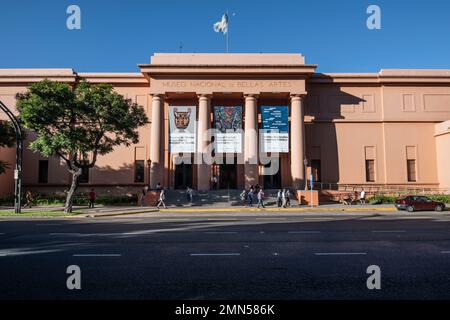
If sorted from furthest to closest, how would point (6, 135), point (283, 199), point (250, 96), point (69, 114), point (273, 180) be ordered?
point (273, 180) < point (250, 96) < point (6, 135) < point (283, 199) < point (69, 114)

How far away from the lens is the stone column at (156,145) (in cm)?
3102

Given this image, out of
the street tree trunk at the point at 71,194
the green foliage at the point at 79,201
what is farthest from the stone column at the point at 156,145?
the street tree trunk at the point at 71,194

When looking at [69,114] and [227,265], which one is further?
[69,114]

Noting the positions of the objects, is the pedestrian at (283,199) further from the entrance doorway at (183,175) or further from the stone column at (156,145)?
the entrance doorway at (183,175)

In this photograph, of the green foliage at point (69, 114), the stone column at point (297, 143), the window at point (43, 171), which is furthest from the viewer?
the window at point (43, 171)

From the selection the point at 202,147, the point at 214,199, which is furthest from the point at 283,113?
the point at 214,199

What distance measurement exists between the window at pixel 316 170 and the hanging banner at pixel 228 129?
9890 millimetres

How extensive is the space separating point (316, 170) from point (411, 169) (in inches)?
433

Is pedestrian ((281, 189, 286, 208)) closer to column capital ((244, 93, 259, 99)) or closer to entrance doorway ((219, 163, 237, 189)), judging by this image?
entrance doorway ((219, 163, 237, 189))

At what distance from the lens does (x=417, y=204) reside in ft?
79.7

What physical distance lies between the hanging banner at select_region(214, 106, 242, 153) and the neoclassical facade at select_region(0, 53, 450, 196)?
12cm

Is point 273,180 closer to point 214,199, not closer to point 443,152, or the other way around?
point 214,199

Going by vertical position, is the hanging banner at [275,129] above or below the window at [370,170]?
above
